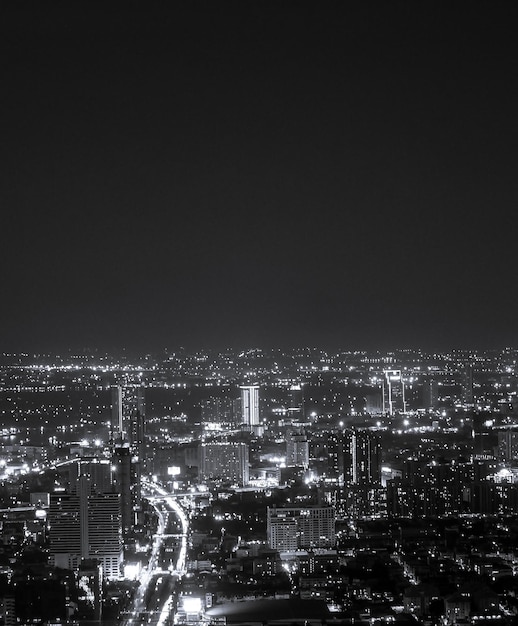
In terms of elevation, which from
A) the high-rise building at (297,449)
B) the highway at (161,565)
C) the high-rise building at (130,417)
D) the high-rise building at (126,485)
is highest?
the high-rise building at (130,417)

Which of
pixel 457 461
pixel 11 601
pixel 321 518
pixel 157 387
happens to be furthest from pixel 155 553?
pixel 157 387

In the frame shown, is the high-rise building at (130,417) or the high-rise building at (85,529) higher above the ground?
the high-rise building at (130,417)

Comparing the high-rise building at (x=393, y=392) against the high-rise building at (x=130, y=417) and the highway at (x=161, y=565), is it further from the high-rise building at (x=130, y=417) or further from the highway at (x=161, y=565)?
the highway at (x=161, y=565)

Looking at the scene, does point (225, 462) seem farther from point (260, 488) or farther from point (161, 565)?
point (161, 565)

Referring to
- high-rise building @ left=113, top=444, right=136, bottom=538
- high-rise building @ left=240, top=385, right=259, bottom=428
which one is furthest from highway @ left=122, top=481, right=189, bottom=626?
high-rise building @ left=240, top=385, right=259, bottom=428

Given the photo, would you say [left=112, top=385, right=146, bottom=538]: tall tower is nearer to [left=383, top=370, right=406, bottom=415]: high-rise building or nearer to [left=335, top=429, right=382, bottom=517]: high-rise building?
[left=335, top=429, right=382, bottom=517]: high-rise building

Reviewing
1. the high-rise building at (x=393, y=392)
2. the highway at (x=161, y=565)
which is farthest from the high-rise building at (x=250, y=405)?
the highway at (x=161, y=565)
